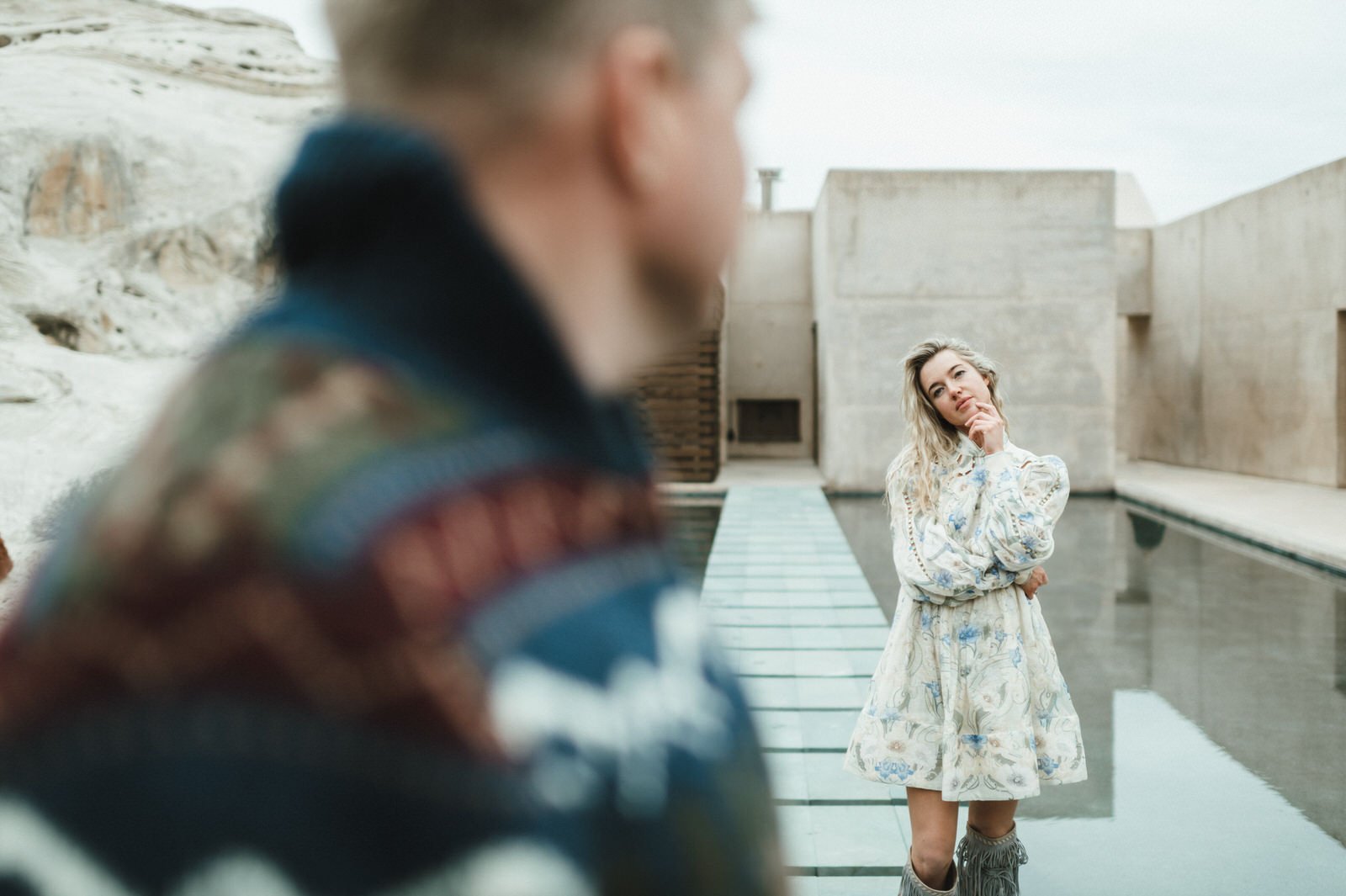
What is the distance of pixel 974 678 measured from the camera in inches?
111

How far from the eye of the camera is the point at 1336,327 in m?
13.3

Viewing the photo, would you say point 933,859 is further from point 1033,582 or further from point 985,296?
point 985,296

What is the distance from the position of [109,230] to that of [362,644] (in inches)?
1001

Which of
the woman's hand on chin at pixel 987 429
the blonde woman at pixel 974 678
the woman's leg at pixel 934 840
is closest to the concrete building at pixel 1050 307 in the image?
the woman's hand on chin at pixel 987 429

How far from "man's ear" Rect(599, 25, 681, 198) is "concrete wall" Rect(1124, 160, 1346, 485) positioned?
15.1 metres

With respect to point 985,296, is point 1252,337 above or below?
below


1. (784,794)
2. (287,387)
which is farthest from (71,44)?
(287,387)

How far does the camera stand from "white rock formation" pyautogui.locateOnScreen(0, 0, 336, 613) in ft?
43.4

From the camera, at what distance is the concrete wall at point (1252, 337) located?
13539 mm

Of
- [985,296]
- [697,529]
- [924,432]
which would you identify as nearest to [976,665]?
[924,432]

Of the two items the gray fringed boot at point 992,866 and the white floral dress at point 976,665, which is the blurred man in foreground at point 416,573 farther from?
the gray fringed boot at point 992,866

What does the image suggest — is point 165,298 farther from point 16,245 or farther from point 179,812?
point 179,812

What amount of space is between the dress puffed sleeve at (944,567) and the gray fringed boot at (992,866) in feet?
2.22

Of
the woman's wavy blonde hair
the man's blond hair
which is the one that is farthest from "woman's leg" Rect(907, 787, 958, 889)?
the man's blond hair
